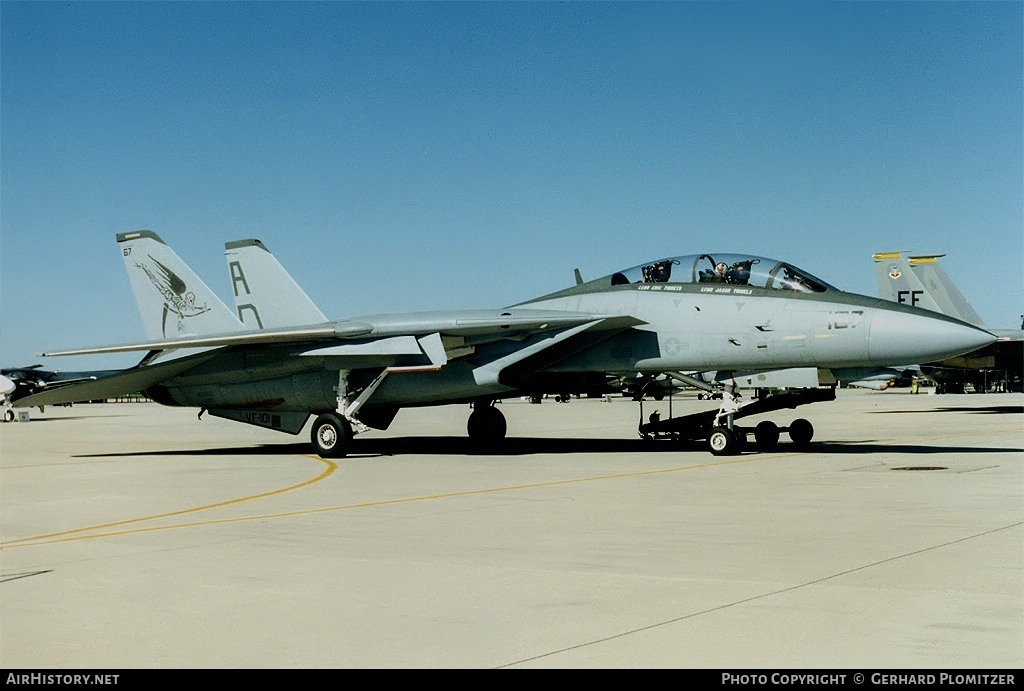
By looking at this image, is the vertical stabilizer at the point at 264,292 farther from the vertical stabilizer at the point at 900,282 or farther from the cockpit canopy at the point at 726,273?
the vertical stabilizer at the point at 900,282

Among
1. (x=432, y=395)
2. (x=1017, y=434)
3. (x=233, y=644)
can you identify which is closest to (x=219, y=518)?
(x=233, y=644)

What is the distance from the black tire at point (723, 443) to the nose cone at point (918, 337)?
2.48 meters

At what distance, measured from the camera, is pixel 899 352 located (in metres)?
14.5

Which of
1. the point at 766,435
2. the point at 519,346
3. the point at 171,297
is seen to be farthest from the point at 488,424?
the point at 171,297

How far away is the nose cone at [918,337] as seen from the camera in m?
14.1

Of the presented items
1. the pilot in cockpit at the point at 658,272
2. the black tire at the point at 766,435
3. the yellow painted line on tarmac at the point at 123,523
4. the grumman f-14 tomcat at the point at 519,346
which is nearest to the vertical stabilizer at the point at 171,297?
the grumman f-14 tomcat at the point at 519,346

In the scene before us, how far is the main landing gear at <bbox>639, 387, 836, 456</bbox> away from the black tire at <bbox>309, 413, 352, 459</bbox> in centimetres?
546

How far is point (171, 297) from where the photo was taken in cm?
2002

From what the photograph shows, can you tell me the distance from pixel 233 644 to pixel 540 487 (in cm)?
722

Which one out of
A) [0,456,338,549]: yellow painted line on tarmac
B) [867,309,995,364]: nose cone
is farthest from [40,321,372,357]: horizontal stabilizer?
[867,309,995,364]: nose cone

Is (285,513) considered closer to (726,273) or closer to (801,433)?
(726,273)

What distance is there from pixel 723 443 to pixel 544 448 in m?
3.90

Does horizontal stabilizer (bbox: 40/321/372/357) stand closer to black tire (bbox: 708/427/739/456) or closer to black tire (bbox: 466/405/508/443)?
black tire (bbox: 466/405/508/443)
